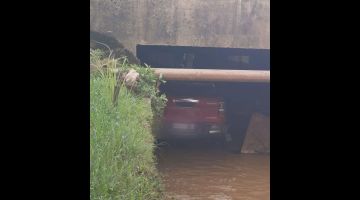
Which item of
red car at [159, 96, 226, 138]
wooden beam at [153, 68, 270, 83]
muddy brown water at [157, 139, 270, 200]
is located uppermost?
wooden beam at [153, 68, 270, 83]

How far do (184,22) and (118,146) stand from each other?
536 centimetres

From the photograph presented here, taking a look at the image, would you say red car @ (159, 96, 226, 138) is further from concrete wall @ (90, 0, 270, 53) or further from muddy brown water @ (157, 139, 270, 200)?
concrete wall @ (90, 0, 270, 53)

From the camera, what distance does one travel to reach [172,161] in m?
9.14

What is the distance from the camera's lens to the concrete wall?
33.2ft

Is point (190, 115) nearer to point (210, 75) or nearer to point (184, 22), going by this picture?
point (210, 75)

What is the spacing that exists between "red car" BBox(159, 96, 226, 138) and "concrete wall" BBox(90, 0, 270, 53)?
131 centimetres

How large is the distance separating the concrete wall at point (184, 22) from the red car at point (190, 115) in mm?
1311

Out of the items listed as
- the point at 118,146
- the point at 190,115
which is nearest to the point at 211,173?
the point at 190,115

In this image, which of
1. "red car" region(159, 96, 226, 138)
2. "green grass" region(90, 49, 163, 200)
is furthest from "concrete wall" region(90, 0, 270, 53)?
"green grass" region(90, 49, 163, 200)

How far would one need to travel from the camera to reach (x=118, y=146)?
5613 millimetres
